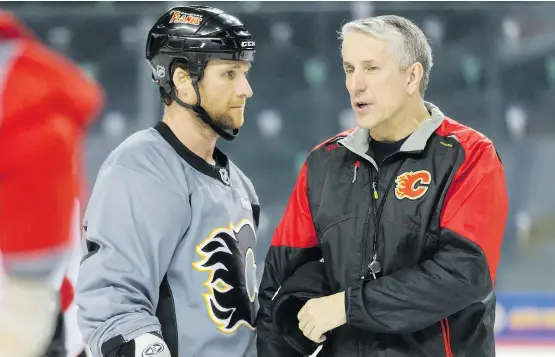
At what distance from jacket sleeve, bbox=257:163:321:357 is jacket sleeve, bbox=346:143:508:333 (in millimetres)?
201

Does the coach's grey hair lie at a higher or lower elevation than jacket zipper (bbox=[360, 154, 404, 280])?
higher

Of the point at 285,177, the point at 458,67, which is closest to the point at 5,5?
the point at 285,177

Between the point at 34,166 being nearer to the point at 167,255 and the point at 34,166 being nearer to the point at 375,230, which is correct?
the point at 167,255

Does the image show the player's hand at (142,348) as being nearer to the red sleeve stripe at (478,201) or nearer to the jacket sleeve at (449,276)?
the jacket sleeve at (449,276)

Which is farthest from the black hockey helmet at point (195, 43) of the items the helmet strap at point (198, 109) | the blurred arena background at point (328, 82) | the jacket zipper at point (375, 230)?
the blurred arena background at point (328, 82)

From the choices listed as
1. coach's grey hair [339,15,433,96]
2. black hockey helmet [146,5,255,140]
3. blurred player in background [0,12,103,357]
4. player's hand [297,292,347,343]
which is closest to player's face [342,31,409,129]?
coach's grey hair [339,15,433,96]

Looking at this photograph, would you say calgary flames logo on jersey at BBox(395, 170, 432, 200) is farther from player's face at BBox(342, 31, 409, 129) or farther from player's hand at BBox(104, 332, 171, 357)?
player's hand at BBox(104, 332, 171, 357)

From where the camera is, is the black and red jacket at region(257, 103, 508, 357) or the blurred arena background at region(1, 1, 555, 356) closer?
the black and red jacket at region(257, 103, 508, 357)

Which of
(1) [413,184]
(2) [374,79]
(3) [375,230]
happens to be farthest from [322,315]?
(2) [374,79]

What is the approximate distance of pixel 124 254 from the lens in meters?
1.51

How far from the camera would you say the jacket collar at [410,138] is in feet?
5.12

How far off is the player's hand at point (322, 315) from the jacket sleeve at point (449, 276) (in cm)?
2

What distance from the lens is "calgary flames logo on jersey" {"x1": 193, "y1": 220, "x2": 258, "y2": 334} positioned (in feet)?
5.31

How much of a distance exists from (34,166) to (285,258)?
1.71 ft
